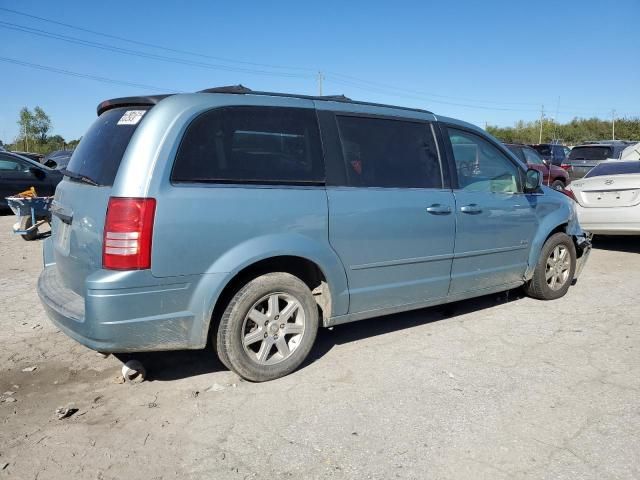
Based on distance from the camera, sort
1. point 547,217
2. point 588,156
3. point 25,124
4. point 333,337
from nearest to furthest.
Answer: point 333,337
point 547,217
point 588,156
point 25,124

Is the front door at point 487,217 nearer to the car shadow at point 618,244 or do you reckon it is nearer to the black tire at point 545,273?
the black tire at point 545,273

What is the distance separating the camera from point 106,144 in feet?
11.1

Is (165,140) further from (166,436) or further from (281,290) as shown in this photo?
(166,436)

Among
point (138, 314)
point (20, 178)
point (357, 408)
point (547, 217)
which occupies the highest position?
point (20, 178)

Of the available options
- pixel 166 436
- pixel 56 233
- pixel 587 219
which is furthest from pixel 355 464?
pixel 587 219

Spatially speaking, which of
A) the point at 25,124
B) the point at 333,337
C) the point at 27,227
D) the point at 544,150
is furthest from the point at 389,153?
the point at 25,124

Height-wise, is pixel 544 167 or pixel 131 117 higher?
pixel 544 167

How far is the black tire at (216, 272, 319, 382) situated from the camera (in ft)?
10.9

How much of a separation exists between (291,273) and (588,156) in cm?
1674

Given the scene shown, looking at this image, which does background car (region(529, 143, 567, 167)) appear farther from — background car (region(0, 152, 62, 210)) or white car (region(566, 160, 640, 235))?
background car (region(0, 152, 62, 210))

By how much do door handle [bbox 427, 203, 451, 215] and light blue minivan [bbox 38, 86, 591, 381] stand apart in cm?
1

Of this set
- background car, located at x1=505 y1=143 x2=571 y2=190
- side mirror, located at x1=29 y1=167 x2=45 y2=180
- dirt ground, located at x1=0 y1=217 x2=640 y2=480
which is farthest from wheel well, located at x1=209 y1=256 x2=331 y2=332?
background car, located at x1=505 y1=143 x2=571 y2=190

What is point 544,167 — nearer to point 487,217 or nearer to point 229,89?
point 487,217

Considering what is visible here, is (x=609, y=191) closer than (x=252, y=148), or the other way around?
(x=252, y=148)
